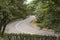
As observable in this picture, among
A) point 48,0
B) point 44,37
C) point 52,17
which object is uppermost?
point 48,0

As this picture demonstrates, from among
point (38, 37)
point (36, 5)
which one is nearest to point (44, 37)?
point (38, 37)

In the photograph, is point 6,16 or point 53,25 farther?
point 6,16

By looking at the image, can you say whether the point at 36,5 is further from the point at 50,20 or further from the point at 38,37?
the point at 38,37

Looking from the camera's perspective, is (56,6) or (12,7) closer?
(56,6)

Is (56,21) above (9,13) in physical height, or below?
below

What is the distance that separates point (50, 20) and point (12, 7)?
175 inches

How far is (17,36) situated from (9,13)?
86.9 inches

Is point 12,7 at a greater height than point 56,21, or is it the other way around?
point 12,7

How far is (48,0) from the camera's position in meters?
14.1

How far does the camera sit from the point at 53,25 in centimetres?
1473

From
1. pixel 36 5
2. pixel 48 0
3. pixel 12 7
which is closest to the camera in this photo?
pixel 48 0

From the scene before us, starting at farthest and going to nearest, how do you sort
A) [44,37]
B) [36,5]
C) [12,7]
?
[12,7]
[44,37]
[36,5]

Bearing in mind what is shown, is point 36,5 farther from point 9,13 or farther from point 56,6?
point 9,13

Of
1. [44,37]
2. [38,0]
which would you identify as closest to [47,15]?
[38,0]
